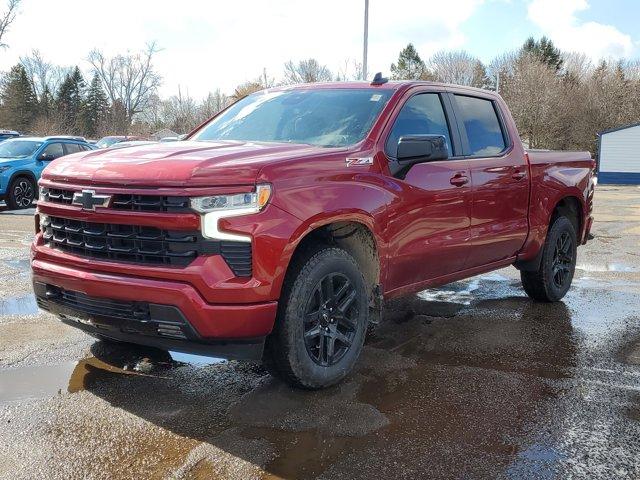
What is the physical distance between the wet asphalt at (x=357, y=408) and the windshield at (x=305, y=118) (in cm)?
163

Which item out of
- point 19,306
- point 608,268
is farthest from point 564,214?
point 19,306

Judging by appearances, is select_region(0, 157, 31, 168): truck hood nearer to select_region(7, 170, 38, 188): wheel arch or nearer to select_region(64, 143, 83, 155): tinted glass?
select_region(7, 170, 38, 188): wheel arch

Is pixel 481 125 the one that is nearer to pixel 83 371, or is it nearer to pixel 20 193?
pixel 83 371

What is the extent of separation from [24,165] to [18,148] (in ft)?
2.97

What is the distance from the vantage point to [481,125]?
5.52 m

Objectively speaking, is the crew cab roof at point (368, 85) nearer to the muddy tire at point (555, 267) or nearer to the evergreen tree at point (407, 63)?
the muddy tire at point (555, 267)

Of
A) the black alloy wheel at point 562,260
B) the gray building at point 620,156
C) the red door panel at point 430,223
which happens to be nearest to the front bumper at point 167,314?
the red door panel at point 430,223

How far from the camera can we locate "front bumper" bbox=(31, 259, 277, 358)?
325cm

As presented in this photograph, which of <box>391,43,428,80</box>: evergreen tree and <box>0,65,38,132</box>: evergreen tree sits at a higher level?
<box>391,43,428,80</box>: evergreen tree

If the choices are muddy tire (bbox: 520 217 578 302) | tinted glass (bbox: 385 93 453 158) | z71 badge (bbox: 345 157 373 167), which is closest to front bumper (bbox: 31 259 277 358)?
z71 badge (bbox: 345 157 373 167)

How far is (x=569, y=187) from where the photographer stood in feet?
20.6

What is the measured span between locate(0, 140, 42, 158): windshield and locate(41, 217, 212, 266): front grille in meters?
12.4

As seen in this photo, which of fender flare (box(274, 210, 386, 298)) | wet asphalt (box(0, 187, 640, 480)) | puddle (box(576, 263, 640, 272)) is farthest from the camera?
puddle (box(576, 263, 640, 272))

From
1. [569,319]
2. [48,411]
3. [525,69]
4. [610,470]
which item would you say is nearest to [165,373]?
[48,411]
